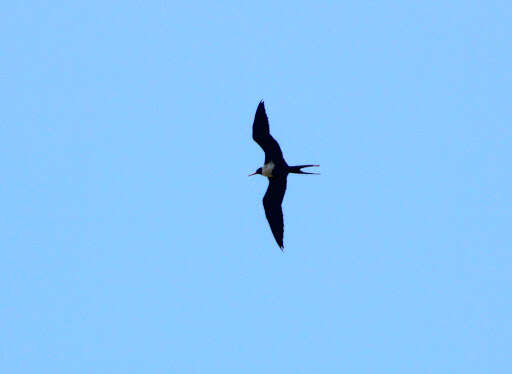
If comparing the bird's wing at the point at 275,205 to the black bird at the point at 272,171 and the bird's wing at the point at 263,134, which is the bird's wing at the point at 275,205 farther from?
the bird's wing at the point at 263,134

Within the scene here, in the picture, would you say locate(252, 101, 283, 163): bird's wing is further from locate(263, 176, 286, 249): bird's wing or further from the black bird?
locate(263, 176, 286, 249): bird's wing

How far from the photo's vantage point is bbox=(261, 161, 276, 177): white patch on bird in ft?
112

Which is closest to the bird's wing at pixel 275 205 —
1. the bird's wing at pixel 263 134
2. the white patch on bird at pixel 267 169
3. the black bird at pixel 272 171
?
the black bird at pixel 272 171

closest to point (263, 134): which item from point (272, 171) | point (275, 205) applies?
point (272, 171)

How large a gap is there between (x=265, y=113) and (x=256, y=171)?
209 cm

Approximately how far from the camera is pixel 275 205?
34.3 metres

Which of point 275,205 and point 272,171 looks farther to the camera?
point 275,205

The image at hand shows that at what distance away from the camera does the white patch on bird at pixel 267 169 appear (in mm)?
34062

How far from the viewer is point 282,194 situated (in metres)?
34.3

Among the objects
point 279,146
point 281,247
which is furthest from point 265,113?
point 281,247

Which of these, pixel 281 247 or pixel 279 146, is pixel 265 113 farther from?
pixel 281 247

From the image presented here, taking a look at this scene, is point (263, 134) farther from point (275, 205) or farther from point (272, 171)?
A: point (275, 205)

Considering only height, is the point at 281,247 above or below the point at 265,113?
below

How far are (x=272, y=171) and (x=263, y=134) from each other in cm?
123
